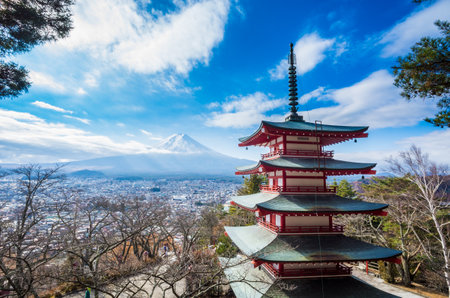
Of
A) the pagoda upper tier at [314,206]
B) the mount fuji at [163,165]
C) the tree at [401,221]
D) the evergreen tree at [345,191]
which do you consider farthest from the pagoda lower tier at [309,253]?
the mount fuji at [163,165]

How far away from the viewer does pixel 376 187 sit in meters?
21.5

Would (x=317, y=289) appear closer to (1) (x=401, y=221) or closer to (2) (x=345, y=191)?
(1) (x=401, y=221)

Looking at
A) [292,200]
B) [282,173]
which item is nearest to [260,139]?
[282,173]

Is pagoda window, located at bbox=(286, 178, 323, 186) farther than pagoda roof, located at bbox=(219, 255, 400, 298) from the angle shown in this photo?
Yes

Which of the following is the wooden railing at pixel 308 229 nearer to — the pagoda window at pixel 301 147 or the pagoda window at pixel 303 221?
the pagoda window at pixel 303 221

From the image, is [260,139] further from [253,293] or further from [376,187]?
[376,187]

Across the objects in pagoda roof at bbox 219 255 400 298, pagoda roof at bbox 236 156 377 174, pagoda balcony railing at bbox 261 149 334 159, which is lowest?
pagoda roof at bbox 219 255 400 298

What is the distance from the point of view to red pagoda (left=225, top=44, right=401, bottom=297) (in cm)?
837

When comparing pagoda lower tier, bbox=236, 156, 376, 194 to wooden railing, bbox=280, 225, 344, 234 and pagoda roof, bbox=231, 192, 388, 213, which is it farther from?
wooden railing, bbox=280, 225, 344, 234

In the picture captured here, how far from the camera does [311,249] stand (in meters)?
8.67

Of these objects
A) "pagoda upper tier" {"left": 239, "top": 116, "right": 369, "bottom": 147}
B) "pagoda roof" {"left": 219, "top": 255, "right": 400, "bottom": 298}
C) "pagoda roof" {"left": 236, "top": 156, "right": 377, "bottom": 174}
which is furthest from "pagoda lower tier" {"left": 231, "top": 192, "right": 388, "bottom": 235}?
"pagoda upper tier" {"left": 239, "top": 116, "right": 369, "bottom": 147}

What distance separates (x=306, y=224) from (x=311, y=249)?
1.20 metres

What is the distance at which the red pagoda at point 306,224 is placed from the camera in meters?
8.37

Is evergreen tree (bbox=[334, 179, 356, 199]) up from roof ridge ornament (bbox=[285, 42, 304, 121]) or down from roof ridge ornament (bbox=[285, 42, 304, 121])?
down
